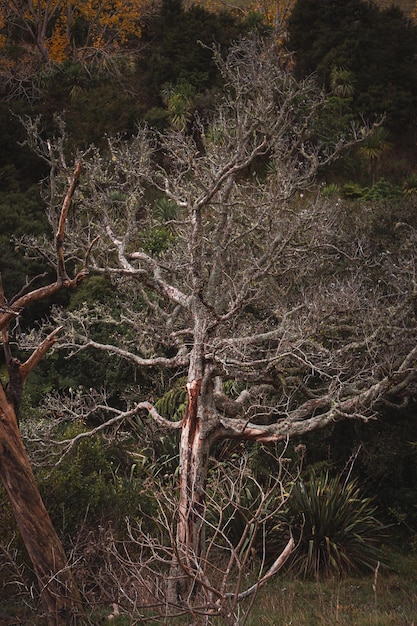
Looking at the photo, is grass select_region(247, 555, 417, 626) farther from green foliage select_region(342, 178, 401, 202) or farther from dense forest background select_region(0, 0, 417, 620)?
green foliage select_region(342, 178, 401, 202)

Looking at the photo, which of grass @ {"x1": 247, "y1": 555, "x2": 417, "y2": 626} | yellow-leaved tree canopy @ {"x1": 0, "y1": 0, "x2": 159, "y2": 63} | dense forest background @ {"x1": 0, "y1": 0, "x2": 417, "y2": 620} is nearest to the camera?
grass @ {"x1": 247, "y1": 555, "x2": 417, "y2": 626}

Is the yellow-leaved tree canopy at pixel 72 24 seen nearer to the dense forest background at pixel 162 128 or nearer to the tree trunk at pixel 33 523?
the dense forest background at pixel 162 128

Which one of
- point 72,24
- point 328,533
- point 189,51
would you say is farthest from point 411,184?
point 72,24

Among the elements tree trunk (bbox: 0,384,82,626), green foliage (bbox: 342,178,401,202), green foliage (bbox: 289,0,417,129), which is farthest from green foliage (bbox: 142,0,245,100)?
tree trunk (bbox: 0,384,82,626)

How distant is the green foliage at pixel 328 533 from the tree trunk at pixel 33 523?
3.68 m

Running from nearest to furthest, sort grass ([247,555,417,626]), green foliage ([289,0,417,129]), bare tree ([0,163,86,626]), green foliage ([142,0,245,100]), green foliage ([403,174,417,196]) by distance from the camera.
A: grass ([247,555,417,626])
bare tree ([0,163,86,626])
green foliage ([403,174,417,196])
green foliage ([289,0,417,129])
green foliage ([142,0,245,100])

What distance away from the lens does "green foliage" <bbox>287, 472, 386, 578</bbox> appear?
1053 cm

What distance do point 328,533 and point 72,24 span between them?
3112 centimetres

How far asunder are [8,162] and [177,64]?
847cm

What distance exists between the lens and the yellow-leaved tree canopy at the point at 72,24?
34094 millimetres

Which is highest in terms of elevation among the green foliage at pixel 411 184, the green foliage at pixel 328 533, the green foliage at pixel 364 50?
the green foliage at pixel 364 50

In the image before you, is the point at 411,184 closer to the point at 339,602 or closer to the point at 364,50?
the point at 364,50

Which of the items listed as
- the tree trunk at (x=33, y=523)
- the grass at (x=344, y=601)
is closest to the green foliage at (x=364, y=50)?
the grass at (x=344, y=601)

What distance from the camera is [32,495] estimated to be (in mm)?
7766
